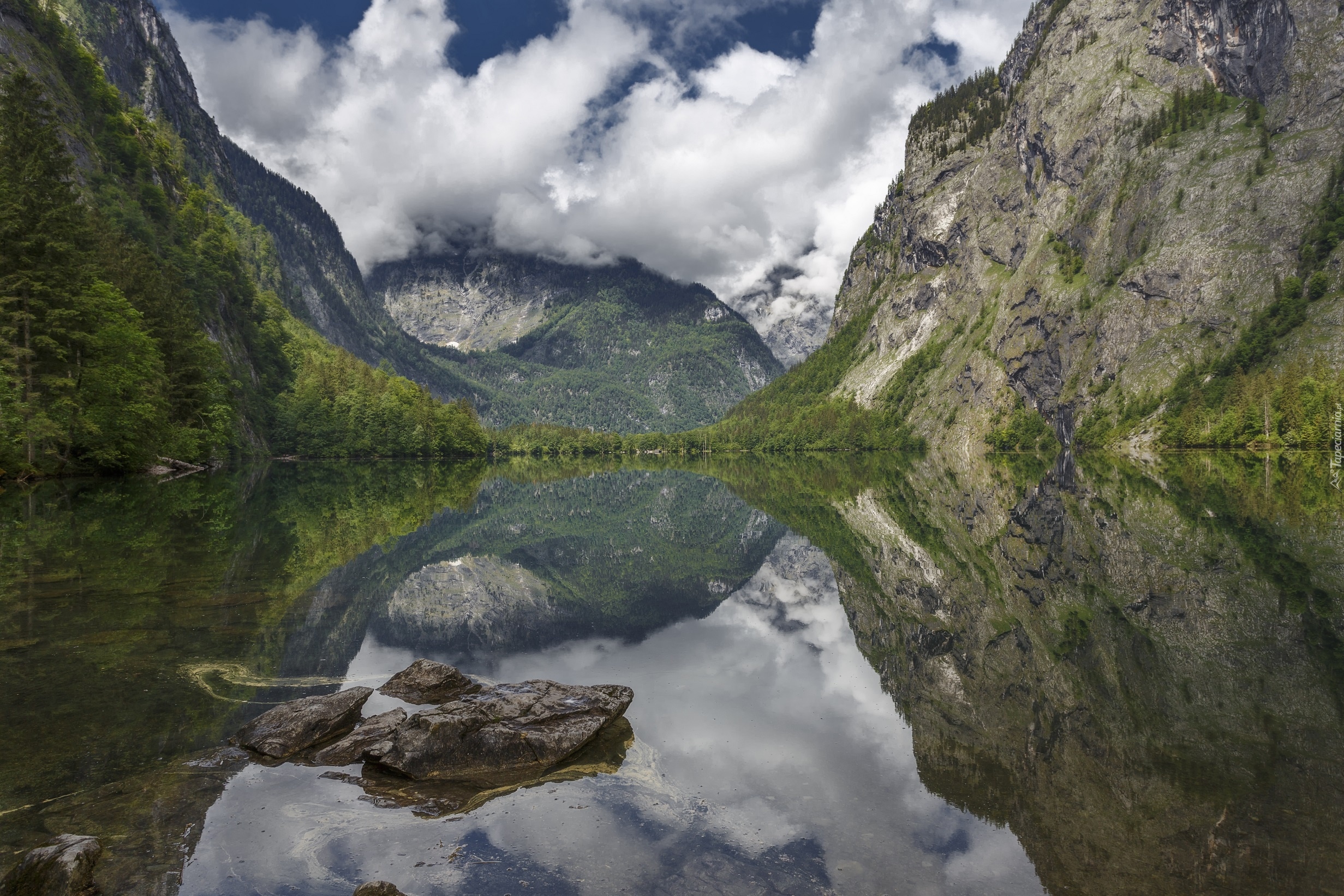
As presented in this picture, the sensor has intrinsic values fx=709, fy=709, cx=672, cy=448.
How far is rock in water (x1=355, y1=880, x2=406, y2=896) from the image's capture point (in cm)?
702

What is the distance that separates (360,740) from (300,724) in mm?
1060

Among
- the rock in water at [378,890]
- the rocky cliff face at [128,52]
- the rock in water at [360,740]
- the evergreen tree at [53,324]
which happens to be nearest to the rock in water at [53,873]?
the rock in water at [378,890]

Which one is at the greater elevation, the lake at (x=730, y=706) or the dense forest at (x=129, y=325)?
the dense forest at (x=129, y=325)

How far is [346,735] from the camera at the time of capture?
11.1 m

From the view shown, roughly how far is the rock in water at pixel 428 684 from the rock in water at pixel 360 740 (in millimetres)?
1366

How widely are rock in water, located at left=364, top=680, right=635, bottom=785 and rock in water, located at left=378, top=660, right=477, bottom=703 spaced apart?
60.7 inches

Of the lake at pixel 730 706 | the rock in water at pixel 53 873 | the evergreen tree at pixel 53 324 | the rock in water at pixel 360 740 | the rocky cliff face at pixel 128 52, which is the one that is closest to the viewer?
the rock in water at pixel 53 873

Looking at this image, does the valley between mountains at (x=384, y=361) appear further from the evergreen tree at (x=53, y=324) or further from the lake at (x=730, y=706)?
the lake at (x=730, y=706)

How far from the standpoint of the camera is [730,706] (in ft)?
42.0

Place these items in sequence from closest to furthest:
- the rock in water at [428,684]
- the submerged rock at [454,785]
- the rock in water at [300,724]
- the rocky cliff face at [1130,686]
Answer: the rocky cliff face at [1130,686] → the submerged rock at [454,785] → the rock in water at [300,724] → the rock in water at [428,684]

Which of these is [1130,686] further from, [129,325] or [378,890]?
[129,325]

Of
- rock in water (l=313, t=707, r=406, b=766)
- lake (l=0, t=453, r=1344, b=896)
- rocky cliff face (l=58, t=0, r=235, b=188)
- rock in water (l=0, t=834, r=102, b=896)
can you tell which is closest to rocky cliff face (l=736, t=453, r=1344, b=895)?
lake (l=0, t=453, r=1344, b=896)

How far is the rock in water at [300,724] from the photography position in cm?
1059

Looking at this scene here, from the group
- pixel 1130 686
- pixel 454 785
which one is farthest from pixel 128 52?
pixel 1130 686
